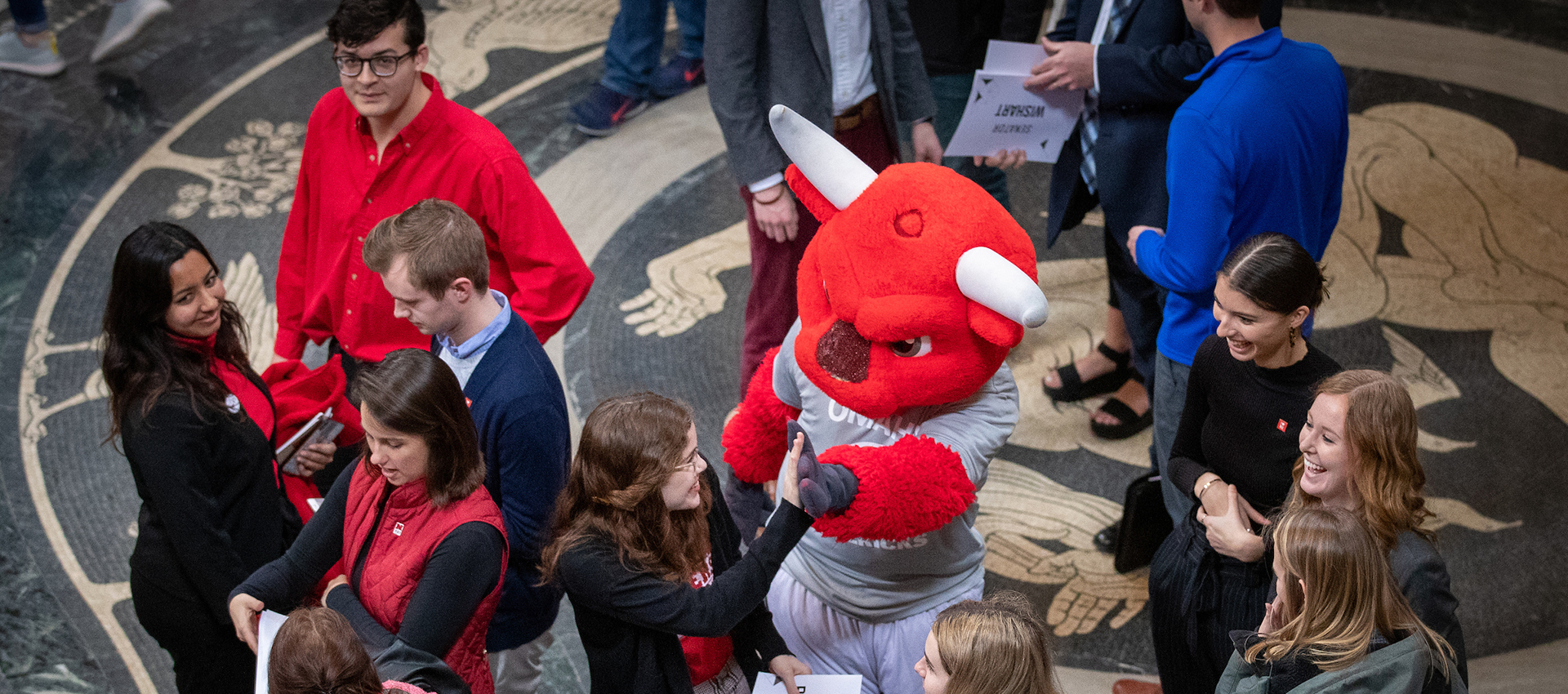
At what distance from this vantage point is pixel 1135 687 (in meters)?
3.08

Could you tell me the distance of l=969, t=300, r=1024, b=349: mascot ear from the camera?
212 cm

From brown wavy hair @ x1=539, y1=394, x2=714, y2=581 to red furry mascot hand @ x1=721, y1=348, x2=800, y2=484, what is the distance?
1.55ft

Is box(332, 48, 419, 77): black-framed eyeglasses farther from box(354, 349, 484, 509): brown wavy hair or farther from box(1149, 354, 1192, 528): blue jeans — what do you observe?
box(1149, 354, 1192, 528): blue jeans

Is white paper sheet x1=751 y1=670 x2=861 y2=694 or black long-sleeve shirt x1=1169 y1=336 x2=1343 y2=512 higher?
black long-sleeve shirt x1=1169 y1=336 x2=1343 y2=512

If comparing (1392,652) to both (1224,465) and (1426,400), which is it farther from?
(1426,400)

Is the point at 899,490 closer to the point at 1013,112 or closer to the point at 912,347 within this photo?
the point at 912,347

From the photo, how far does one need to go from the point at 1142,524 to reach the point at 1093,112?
1145mm

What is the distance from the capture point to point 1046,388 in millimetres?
4168

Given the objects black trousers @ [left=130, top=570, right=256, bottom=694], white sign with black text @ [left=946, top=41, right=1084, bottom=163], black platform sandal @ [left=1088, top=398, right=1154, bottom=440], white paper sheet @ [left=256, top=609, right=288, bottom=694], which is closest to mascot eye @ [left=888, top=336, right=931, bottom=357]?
white paper sheet @ [left=256, top=609, right=288, bottom=694]

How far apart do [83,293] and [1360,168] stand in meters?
4.97

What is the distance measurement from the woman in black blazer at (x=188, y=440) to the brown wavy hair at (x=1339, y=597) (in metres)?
1.95

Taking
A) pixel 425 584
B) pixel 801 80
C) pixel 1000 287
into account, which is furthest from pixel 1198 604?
pixel 801 80

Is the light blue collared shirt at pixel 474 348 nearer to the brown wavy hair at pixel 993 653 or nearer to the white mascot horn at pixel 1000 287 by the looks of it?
the white mascot horn at pixel 1000 287

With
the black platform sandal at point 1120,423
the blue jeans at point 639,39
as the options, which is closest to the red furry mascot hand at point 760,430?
the black platform sandal at point 1120,423
